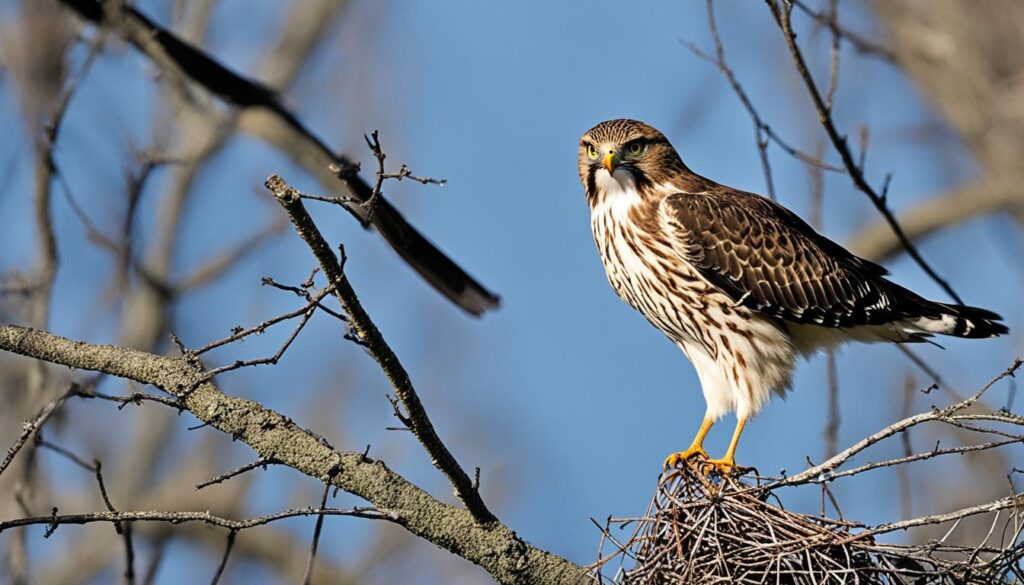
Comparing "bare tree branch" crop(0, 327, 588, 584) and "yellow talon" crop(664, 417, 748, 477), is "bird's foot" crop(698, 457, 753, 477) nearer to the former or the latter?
"yellow talon" crop(664, 417, 748, 477)

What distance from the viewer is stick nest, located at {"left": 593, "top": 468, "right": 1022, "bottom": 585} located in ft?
13.0

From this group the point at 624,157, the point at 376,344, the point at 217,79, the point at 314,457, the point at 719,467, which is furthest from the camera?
the point at 217,79

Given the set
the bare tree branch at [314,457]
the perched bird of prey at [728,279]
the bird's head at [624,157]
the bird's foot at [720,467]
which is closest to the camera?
the bare tree branch at [314,457]

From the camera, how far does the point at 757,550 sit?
410cm

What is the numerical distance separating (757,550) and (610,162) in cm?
200

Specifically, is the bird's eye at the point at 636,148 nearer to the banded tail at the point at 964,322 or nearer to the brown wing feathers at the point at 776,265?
the brown wing feathers at the point at 776,265

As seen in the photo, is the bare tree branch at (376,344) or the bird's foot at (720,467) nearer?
the bare tree branch at (376,344)

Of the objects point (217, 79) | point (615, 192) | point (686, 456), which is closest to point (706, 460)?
point (686, 456)

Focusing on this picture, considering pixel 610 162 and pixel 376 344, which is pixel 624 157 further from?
pixel 376 344

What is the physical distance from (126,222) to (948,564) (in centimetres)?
473

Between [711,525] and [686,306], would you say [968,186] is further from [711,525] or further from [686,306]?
[711,525]

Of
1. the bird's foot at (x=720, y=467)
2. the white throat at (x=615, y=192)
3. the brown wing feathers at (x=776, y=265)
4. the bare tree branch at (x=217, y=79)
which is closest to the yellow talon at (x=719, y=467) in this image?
the bird's foot at (x=720, y=467)

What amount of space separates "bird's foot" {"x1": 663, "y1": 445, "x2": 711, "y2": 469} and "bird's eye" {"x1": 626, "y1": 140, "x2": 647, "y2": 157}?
139 centimetres

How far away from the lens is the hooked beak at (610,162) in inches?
217
